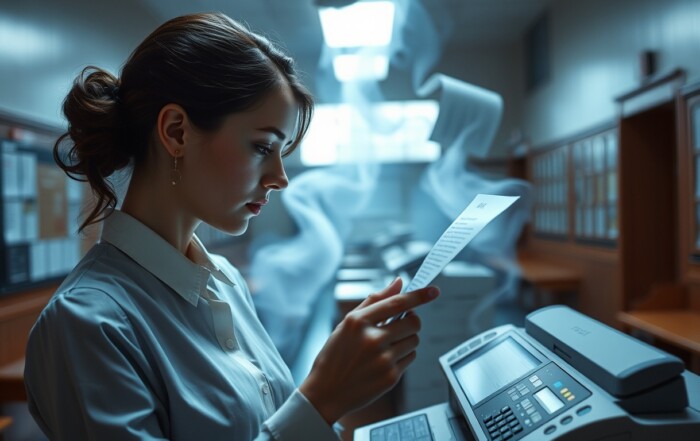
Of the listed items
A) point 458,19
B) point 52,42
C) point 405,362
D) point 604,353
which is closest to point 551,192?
point 458,19

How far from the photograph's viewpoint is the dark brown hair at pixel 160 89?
2.49 feet

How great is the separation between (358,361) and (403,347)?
0.07m

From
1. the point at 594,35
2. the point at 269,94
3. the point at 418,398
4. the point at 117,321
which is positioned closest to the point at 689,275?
the point at 418,398

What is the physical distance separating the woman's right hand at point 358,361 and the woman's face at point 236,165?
277 mm

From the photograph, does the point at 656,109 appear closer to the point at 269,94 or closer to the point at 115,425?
the point at 269,94

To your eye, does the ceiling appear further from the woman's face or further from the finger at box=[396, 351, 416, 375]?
the finger at box=[396, 351, 416, 375]

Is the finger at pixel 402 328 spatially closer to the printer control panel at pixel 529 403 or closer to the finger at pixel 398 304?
the finger at pixel 398 304

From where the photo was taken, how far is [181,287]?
2.56 ft

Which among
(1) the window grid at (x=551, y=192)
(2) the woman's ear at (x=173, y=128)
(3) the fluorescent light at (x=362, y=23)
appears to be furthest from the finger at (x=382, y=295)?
(1) the window grid at (x=551, y=192)

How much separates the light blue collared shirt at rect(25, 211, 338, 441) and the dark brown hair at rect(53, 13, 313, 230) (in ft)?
0.37

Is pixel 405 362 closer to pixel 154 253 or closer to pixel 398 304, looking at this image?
pixel 398 304

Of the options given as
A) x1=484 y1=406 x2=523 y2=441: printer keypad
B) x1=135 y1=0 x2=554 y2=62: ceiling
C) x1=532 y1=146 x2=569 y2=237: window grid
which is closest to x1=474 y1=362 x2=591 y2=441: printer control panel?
x1=484 y1=406 x2=523 y2=441: printer keypad

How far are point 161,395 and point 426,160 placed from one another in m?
6.67

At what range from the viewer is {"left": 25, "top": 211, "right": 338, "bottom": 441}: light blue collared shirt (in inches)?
23.5
